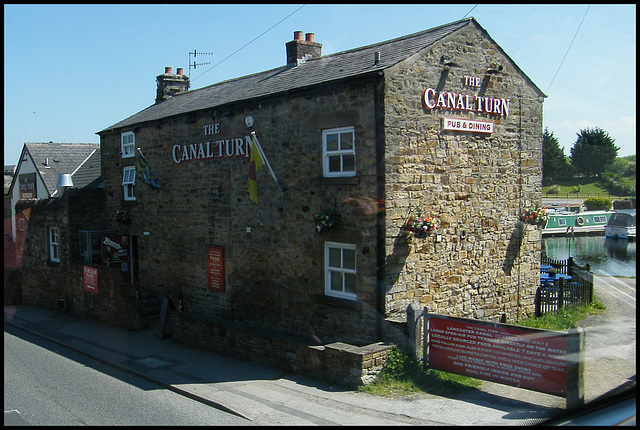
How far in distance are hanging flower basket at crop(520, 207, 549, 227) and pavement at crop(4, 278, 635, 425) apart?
17.4 ft

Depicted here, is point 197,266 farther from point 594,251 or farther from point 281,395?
point 594,251

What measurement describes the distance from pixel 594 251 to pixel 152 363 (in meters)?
10.1

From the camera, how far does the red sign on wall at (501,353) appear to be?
8.15 m

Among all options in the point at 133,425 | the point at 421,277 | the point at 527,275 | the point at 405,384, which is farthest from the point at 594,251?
the point at 133,425

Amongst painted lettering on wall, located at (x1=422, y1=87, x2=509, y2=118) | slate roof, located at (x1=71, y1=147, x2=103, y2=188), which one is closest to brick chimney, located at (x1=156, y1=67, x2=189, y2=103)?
slate roof, located at (x1=71, y1=147, x2=103, y2=188)

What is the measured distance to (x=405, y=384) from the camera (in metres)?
9.49

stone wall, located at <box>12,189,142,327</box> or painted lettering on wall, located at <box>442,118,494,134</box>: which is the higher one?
painted lettering on wall, located at <box>442,118,494,134</box>

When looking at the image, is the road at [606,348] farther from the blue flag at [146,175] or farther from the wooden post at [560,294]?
the blue flag at [146,175]

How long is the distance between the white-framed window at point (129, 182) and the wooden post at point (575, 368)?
14.4 meters

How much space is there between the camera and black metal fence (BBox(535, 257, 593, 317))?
45.3 feet

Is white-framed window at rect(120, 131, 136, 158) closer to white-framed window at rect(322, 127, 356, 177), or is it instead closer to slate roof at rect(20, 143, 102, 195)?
slate roof at rect(20, 143, 102, 195)

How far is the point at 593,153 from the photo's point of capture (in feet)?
40.0

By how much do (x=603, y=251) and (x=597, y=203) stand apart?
1.01 metres

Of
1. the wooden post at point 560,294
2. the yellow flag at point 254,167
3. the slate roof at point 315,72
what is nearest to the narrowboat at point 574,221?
the wooden post at point 560,294
